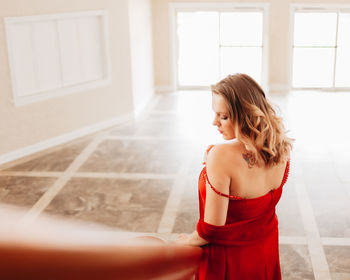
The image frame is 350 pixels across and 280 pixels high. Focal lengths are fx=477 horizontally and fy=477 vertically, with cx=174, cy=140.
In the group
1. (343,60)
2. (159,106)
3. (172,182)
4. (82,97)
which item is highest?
(343,60)

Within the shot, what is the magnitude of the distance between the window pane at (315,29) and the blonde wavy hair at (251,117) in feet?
30.8

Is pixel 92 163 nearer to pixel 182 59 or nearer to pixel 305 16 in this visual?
pixel 182 59

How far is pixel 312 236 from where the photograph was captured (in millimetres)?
4910

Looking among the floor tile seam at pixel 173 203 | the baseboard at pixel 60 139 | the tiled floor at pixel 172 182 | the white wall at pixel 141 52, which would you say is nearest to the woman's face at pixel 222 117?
the tiled floor at pixel 172 182

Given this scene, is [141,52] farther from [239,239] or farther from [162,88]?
[239,239]

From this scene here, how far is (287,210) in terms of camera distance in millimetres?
5508

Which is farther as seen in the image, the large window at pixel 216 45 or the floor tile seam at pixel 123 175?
the large window at pixel 216 45

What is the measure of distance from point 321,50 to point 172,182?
6.34 metres

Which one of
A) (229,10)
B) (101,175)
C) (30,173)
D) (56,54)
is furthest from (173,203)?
(229,10)

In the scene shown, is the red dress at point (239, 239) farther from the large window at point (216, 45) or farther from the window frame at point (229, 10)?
the large window at point (216, 45)

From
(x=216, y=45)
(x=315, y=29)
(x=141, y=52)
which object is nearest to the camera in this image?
(x=141, y=52)

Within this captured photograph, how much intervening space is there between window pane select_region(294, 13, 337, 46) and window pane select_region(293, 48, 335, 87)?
0.60 feet

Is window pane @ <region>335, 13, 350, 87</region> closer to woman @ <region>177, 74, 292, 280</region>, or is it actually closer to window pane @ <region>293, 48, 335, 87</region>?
window pane @ <region>293, 48, 335, 87</region>

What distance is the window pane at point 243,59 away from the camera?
11102mm
